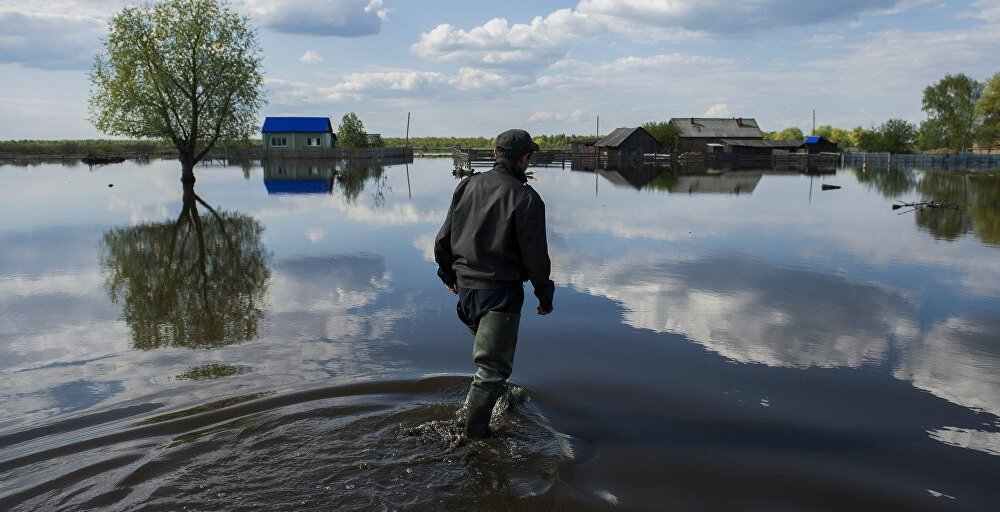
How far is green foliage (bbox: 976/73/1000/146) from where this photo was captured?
273ft

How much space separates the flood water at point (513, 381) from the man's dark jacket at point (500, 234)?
4.25ft

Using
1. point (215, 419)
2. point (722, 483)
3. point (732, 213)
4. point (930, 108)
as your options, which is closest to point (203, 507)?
point (215, 419)

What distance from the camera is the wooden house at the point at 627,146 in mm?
84625

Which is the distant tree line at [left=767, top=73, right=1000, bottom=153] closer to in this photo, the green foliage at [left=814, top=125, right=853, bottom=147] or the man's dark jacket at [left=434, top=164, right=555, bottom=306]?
the green foliage at [left=814, top=125, right=853, bottom=147]

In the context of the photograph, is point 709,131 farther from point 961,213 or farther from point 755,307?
point 755,307

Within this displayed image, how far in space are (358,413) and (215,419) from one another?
1.15m

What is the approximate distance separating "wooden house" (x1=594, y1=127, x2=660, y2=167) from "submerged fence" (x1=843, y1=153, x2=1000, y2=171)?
27121mm

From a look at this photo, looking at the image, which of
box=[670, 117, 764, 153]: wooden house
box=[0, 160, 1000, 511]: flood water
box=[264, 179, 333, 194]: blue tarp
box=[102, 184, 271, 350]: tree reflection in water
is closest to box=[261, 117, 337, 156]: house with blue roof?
box=[264, 179, 333, 194]: blue tarp

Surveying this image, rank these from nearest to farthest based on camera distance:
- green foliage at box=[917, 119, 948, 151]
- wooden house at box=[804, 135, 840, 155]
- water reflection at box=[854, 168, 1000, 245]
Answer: water reflection at box=[854, 168, 1000, 245] < wooden house at box=[804, 135, 840, 155] < green foliage at box=[917, 119, 948, 151]

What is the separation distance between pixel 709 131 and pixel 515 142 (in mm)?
97790

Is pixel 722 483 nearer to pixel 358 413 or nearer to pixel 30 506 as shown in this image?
pixel 358 413

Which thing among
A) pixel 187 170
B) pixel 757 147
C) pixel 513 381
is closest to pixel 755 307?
pixel 513 381

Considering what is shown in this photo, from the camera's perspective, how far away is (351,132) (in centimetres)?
8425

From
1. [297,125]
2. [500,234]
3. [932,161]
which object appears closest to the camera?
[500,234]
